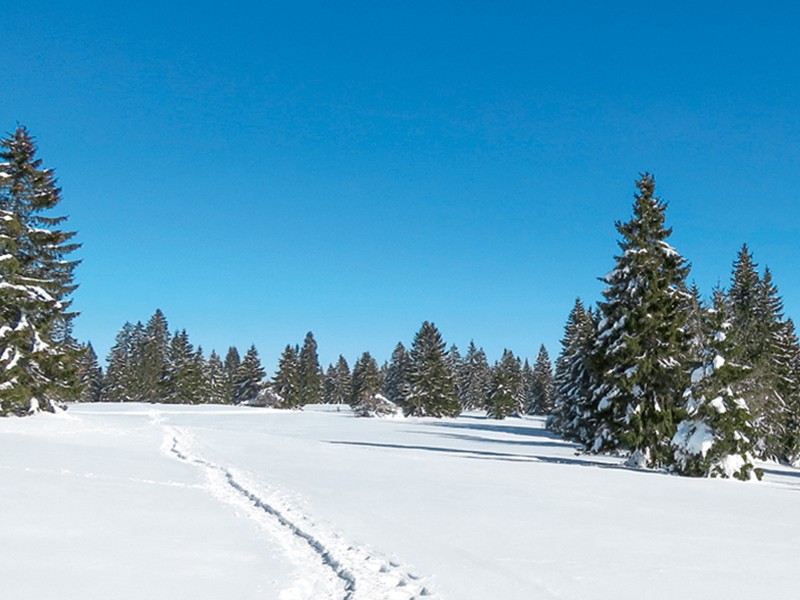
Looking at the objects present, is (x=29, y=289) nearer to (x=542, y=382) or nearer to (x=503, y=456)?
(x=503, y=456)

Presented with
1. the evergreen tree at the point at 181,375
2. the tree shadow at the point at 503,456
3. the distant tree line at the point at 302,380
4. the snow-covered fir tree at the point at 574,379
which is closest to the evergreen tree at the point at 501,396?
the distant tree line at the point at 302,380

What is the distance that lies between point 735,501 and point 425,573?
36.0 ft

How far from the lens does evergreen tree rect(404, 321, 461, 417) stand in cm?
7300

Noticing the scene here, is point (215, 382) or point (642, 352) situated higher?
point (642, 352)

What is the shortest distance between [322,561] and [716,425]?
18.0 meters

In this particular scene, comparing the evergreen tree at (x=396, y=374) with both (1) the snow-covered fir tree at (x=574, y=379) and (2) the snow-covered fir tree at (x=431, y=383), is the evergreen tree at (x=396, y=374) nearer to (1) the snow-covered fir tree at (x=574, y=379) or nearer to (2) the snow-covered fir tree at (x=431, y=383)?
(2) the snow-covered fir tree at (x=431, y=383)

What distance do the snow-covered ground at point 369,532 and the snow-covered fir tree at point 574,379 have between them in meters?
21.5

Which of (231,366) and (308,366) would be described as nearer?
(308,366)

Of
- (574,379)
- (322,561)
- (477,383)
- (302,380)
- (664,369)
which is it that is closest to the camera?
(322,561)

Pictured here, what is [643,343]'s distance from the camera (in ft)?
82.3

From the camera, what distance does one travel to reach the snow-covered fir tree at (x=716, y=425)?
21.2m

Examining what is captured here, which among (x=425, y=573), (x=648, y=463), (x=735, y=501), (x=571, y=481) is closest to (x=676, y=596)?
(x=425, y=573)

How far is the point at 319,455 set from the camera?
23766 millimetres

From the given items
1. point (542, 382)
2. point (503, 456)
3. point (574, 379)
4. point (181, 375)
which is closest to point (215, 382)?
point (181, 375)
